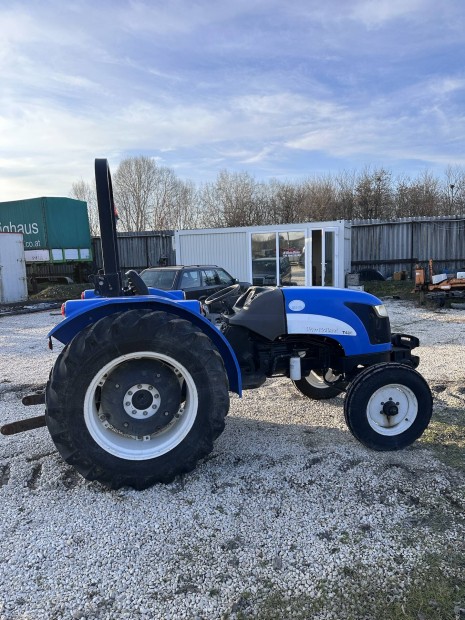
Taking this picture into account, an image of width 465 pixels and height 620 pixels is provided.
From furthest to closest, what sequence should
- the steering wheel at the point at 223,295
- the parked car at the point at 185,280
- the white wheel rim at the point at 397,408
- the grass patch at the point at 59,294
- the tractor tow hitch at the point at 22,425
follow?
the grass patch at the point at 59,294, the parked car at the point at 185,280, the steering wheel at the point at 223,295, the white wheel rim at the point at 397,408, the tractor tow hitch at the point at 22,425

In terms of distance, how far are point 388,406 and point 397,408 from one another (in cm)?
8

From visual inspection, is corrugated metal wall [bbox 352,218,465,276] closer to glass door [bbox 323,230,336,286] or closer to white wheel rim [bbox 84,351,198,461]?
glass door [bbox 323,230,336,286]

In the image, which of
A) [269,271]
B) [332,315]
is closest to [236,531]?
[332,315]

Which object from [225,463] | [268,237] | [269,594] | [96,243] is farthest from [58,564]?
[96,243]

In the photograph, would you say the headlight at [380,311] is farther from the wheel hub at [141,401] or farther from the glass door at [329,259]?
the glass door at [329,259]

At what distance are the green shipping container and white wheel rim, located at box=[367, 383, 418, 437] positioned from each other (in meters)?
18.0

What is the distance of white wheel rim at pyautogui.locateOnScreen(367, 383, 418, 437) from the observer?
10.5 feet

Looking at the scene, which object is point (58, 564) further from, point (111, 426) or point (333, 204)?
point (333, 204)

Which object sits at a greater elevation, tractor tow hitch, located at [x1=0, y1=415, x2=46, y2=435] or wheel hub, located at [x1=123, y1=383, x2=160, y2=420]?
wheel hub, located at [x1=123, y1=383, x2=160, y2=420]

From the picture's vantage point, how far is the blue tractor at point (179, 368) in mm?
2623

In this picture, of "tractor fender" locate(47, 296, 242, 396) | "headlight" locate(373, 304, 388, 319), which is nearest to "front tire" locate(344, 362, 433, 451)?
"headlight" locate(373, 304, 388, 319)

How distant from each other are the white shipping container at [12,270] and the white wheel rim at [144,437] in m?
14.1

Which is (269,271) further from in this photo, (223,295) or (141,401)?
(141,401)

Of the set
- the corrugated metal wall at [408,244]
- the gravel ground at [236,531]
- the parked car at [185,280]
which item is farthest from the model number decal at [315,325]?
the corrugated metal wall at [408,244]
